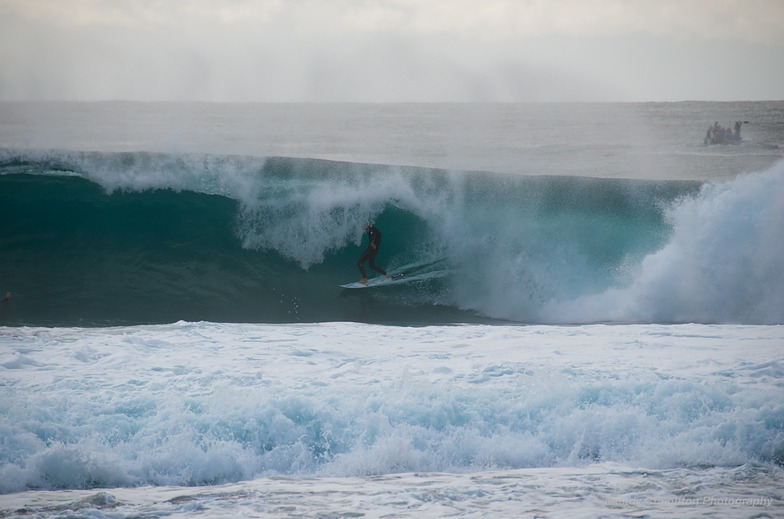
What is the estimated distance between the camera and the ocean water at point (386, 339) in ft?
17.2

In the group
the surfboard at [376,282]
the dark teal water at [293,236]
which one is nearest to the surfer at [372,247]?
the surfboard at [376,282]

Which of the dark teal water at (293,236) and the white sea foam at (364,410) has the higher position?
the dark teal water at (293,236)

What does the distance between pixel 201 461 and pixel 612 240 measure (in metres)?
9.81

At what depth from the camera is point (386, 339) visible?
8.43 m

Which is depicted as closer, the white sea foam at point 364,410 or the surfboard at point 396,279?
the white sea foam at point 364,410

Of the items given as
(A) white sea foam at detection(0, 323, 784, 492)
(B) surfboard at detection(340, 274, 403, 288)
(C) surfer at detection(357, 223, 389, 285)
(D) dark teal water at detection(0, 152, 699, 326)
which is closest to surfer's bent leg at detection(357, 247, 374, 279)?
(C) surfer at detection(357, 223, 389, 285)

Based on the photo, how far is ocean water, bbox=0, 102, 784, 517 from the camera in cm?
Result: 525

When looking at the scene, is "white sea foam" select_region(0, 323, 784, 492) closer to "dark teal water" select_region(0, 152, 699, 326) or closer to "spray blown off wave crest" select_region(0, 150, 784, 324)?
"spray blown off wave crest" select_region(0, 150, 784, 324)

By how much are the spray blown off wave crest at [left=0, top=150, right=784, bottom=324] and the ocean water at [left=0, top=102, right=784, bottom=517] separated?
0.05 metres

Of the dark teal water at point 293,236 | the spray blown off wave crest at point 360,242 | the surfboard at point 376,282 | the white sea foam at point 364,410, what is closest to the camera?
the white sea foam at point 364,410

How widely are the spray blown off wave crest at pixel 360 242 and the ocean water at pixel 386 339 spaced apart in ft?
0.17

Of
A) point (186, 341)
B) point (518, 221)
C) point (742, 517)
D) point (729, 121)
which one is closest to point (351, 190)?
point (518, 221)

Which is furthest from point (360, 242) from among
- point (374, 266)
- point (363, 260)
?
point (363, 260)

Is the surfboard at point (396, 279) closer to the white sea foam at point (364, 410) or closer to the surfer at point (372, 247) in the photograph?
the surfer at point (372, 247)
